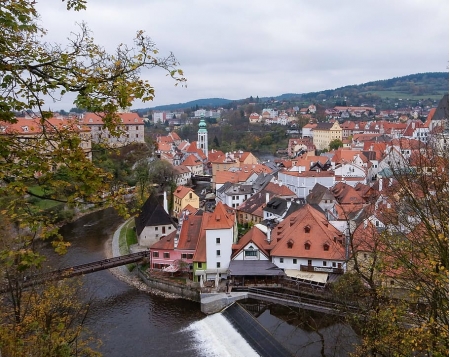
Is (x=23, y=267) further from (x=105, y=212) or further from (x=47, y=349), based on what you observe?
(x=105, y=212)

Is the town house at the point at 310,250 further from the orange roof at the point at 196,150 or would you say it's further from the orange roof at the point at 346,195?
the orange roof at the point at 196,150

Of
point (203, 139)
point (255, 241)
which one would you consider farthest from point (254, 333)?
point (203, 139)

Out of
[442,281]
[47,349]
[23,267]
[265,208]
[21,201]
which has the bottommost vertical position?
[265,208]

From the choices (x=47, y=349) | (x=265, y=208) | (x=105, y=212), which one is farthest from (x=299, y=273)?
(x=105, y=212)

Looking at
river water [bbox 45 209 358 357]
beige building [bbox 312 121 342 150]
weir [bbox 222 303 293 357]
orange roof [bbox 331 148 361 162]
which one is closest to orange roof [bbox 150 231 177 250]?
river water [bbox 45 209 358 357]

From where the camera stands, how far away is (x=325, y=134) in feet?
259

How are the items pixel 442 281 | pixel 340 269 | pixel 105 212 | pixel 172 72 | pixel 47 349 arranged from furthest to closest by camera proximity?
pixel 105 212
pixel 340 269
pixel 47 349
pixel 442 281
pixel 172 72

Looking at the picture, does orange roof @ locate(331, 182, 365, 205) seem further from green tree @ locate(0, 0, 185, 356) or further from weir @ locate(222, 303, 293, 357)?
green tree @ locate(0, 0, 185, 356)

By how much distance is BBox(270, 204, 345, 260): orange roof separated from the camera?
66.0 ft

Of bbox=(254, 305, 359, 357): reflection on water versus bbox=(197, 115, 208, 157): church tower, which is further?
bbox=(197, 115, 208, 157): church tower

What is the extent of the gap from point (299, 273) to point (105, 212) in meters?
22.2

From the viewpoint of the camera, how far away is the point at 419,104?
493 feet

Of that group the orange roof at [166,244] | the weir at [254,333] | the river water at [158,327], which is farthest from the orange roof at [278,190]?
the weir at [254,333]

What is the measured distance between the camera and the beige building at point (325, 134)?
7719 cm
